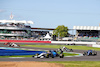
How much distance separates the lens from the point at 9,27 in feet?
312

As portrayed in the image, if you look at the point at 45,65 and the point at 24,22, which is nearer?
the point at 45,65

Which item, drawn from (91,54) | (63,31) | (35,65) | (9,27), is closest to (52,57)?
(91,54)

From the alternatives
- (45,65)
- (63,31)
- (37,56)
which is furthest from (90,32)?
(45,65)

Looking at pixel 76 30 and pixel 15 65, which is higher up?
pixel 76 30

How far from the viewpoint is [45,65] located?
21.0 meters

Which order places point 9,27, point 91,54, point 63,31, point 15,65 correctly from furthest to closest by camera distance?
point 63,31, point 9,27, point 91,54, point 15,65

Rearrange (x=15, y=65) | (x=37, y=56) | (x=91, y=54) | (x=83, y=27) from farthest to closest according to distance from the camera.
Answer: (x=83, y=27) → (x=91, y=54) → (x=37, y=56) → (x=15, y=65)

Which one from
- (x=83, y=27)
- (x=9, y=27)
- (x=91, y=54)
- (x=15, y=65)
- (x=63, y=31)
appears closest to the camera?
(x=15, y=65)

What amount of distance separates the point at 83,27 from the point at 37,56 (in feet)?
273

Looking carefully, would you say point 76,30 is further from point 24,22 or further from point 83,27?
point 24,22

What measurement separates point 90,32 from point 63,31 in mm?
22872

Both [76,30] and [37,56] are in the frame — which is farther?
[76,30]

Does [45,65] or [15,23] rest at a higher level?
[15,23]

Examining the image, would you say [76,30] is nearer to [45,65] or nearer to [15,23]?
[15,23]
